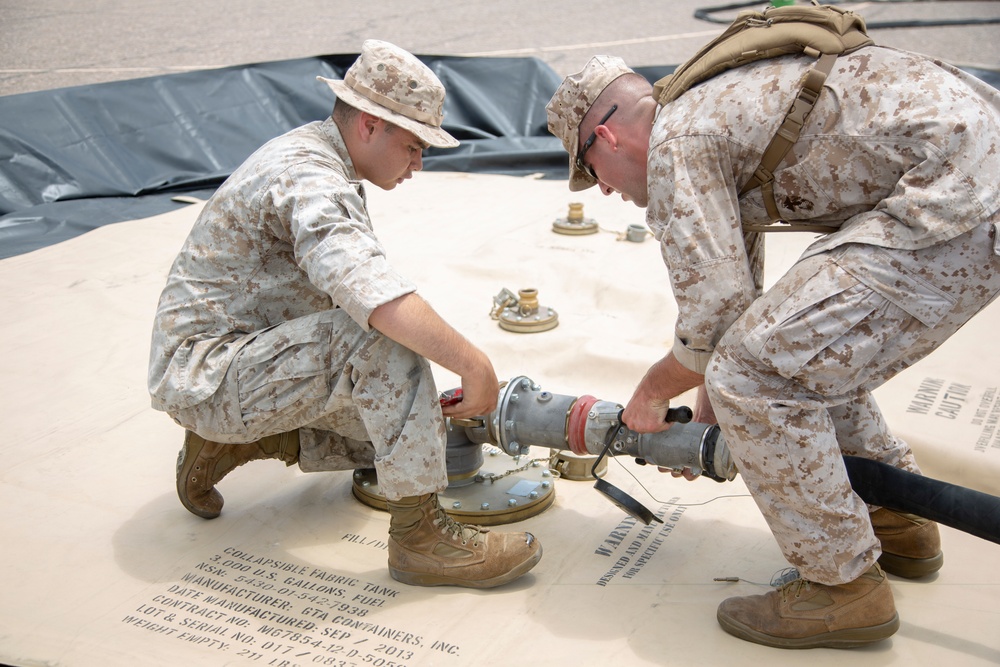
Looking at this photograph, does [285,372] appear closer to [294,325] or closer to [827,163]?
[294,325]

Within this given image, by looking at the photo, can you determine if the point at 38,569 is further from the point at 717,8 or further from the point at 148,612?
the point at 717,8

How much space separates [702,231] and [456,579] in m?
1.14

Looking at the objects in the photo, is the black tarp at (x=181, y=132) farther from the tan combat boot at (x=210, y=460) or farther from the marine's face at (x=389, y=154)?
the marine's face at (x=389, y=154)

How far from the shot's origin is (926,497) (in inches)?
99.5

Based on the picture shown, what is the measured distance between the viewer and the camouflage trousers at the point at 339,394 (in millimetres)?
2654

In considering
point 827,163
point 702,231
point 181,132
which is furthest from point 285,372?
point 181,132

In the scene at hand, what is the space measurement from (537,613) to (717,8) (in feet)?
42.2

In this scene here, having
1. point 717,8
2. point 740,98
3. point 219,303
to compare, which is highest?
point 740,98

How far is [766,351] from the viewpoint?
230 cm

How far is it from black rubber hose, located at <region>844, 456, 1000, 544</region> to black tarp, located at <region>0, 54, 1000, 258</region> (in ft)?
14.3

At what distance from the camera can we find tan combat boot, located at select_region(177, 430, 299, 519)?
3.01 m

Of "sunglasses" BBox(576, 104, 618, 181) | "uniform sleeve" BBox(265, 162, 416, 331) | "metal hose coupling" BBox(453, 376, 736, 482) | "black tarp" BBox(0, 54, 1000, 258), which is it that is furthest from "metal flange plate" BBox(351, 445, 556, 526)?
"black tarp" BBox(0, 54, 1000, 258)

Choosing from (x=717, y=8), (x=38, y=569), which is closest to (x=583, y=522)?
(x=38, y=569)

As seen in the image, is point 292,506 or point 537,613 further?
point 292,506
